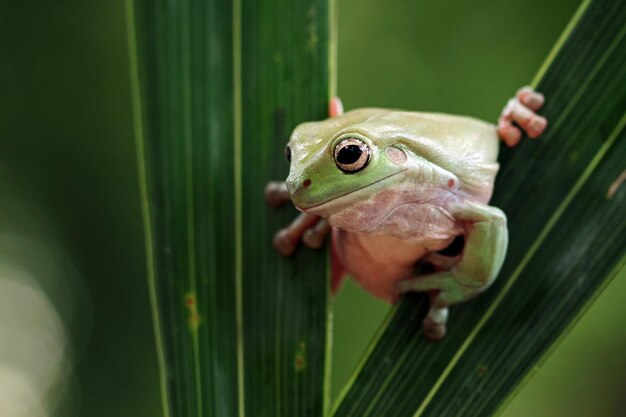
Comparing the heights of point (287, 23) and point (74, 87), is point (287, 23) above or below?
above

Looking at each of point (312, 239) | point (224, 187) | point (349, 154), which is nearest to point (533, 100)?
point (349, 154)

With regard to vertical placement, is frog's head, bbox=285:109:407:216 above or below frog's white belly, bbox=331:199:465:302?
above

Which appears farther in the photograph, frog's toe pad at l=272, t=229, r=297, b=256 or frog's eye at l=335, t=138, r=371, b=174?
frog's toe pad at l=272, t=229, r=297, b=256

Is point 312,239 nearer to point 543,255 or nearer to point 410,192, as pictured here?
point 410,192

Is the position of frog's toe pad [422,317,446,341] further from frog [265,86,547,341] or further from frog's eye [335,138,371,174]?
frog's eye [335,138,371,174]

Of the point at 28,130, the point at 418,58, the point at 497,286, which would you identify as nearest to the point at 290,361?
the point at 497,286

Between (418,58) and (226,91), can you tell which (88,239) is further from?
(226,91)

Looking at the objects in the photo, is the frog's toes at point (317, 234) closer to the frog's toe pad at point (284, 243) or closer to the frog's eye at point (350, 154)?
the frog's toe pad at point (284, 243)

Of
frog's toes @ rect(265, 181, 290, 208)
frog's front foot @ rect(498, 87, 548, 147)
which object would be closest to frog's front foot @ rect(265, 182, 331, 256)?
frog's toes @ rect(265, 181, 290, 208)
